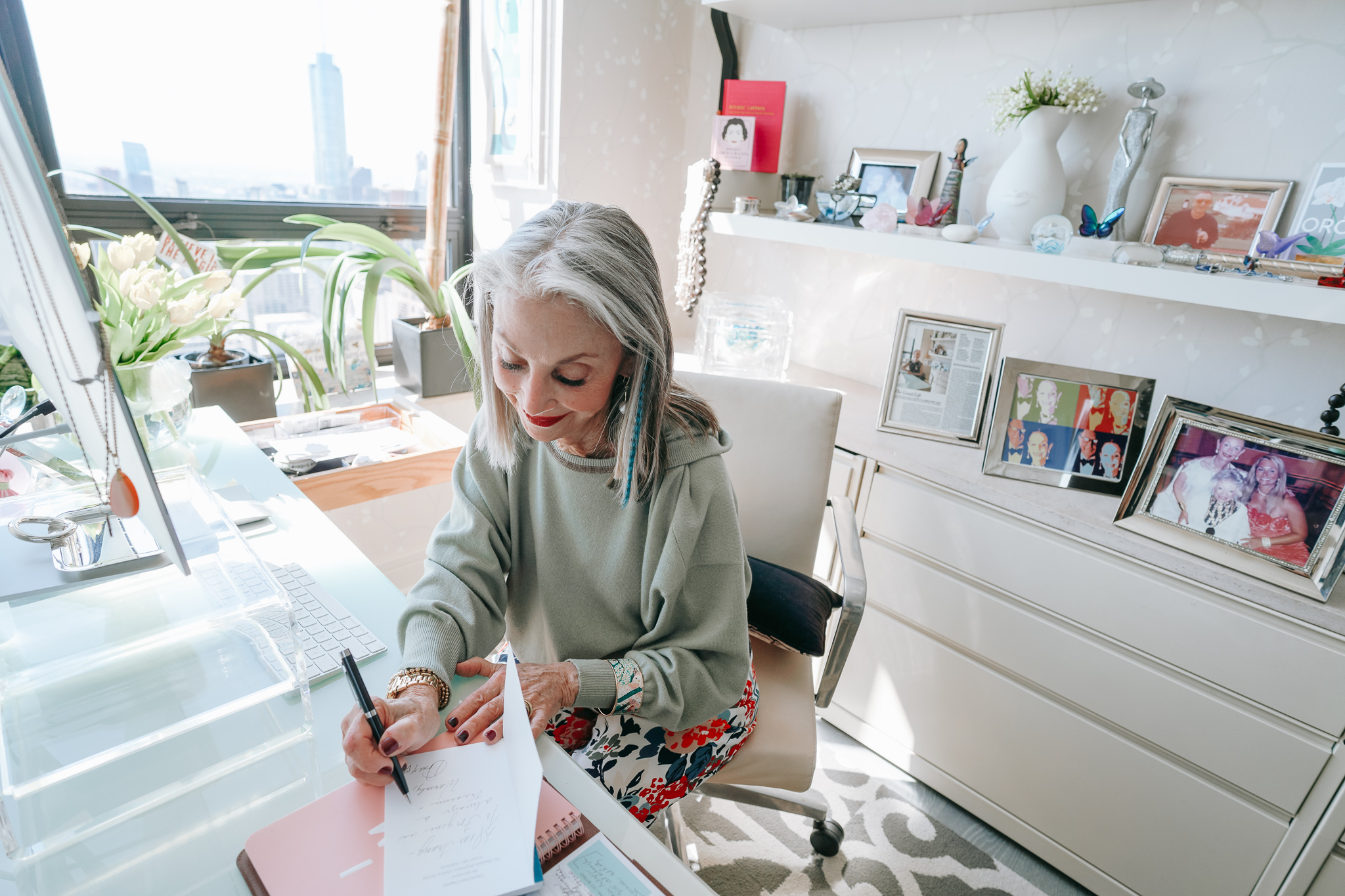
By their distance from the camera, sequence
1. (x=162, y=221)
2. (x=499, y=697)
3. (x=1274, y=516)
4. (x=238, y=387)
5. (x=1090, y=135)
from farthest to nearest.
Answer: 1. (x=238, y=387)
2. (x=162, y=221)
3. (x=1090, y=135)
4. (x=1274, y=516)
5. (x=499, y=697)

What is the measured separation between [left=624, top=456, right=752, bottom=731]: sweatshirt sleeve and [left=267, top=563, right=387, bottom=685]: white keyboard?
1.17ft

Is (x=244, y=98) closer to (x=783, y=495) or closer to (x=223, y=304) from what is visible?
(x=223, y=304)

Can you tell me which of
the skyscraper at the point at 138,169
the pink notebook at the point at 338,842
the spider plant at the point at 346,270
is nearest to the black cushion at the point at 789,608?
the pink notebook at the point at 338,842

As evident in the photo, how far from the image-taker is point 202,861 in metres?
0.62

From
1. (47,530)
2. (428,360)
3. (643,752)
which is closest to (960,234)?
(643,752)

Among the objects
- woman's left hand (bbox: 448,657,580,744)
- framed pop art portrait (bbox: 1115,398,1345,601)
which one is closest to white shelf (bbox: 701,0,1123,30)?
framed pop art portrait (bbox: 1115,398,1345,601)

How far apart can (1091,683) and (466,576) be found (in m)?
1.25

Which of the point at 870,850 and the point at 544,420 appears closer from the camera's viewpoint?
the point at 544,420

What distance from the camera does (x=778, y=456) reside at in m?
1.37

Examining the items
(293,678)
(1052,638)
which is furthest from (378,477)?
(1052,638)

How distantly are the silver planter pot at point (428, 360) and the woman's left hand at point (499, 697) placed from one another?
1.29 meters

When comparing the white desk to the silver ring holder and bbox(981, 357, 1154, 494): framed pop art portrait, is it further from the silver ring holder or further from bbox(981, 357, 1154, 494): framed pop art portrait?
bbox(981, 357, 1154, 494): framed pop art portrait

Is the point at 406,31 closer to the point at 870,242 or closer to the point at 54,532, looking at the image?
the point at 870,242

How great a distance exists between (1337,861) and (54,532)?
2.07m
